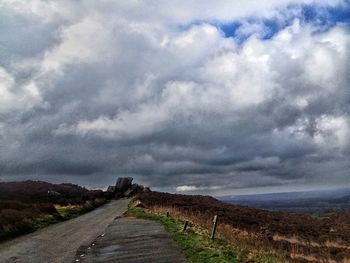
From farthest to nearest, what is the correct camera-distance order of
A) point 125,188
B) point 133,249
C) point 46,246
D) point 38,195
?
point 125,188 < point 38,195 < point 46,246 < point 133,249

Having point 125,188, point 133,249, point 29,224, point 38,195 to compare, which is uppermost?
point 125,188

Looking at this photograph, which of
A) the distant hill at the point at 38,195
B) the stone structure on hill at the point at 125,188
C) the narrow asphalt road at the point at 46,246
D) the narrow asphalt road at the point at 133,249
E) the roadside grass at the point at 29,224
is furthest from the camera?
the stone structure on hill at the point at 125,188

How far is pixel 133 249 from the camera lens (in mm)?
23328

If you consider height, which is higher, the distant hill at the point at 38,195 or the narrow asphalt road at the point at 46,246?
the distant hill at the point at 38,195

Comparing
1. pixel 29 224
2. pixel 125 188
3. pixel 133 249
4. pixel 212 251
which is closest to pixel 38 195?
pixel 29 224

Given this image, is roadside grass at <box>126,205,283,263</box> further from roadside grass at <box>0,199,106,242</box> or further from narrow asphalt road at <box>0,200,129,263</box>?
roadside grass at <box>0,199,106,242</box>

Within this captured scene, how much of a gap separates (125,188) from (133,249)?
329 feet

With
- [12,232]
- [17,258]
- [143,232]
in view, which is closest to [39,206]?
[12,232]

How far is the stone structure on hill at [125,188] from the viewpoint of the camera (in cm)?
11837

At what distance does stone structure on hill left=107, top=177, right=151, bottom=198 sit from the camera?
118 m

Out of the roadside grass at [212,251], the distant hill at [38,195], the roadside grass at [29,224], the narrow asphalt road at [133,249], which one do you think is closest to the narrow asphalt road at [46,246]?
the narrow asphalt road at [133,249]

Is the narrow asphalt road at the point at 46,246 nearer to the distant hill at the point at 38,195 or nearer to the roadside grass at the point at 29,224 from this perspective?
the roadside grass at the point at 29,224

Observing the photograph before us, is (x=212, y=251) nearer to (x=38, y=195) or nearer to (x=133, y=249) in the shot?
(x=133, y=249)

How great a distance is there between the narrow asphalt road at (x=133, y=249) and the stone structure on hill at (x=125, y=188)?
8758 centimetres
